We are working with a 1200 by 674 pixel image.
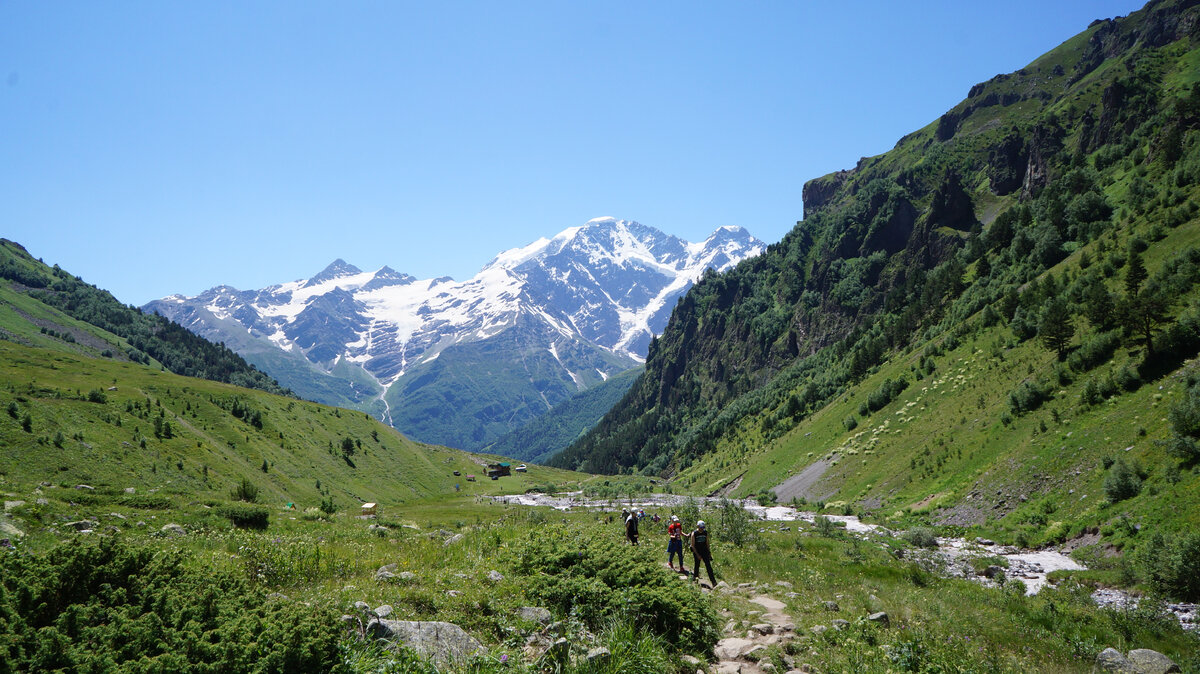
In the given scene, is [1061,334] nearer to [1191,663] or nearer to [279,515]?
[1191,663]

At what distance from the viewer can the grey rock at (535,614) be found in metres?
12.3

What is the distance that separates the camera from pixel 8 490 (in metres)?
23.7

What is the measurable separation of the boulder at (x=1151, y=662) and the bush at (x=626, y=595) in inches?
442

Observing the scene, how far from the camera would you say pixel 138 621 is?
7.88 m

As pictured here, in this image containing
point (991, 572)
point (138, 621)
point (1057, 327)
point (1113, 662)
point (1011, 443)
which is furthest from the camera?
point (1057, 327)

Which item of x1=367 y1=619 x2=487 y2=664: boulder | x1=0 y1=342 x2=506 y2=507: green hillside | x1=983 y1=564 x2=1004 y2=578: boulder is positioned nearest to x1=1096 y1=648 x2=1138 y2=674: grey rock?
x1=983 y1=564 x2=1004 y2=578: boulder

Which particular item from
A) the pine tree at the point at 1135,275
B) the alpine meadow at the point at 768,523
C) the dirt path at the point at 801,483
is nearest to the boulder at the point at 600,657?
the alpine meadow at the point at 768,523

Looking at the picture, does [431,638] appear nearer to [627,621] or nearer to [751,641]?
[627,621]

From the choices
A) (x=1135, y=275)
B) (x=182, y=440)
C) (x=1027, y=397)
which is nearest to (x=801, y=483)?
(x=1027, y=397)

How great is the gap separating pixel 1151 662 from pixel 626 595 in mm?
14090

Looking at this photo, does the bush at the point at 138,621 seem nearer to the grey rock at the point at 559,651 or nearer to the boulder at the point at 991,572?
the grey rock at the point at 559,651

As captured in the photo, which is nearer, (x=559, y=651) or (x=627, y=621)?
(x=559, y=651)

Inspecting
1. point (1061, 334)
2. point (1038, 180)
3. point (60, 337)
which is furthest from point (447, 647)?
point (60, 337)

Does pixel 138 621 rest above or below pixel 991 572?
above
